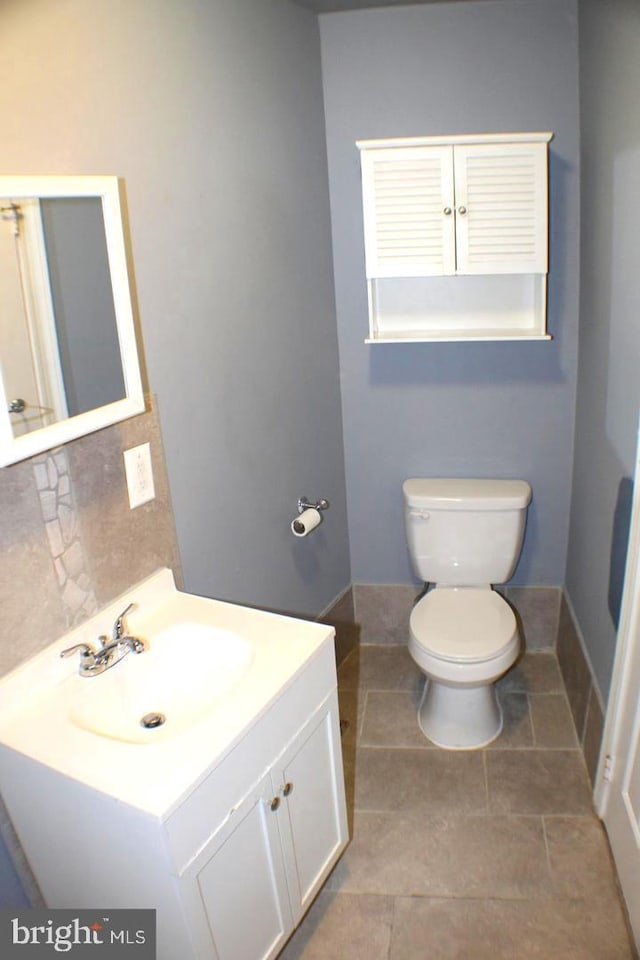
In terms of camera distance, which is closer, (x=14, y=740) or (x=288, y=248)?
(x=14, y=740)

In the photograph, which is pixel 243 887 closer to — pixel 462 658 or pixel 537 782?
pixel 462 658

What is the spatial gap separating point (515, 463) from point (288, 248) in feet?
3.89

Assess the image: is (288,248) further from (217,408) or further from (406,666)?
(406,666)

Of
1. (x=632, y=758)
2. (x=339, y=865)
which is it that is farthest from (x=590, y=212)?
(x=339, y=865)

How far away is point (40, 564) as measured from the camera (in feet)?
5.02

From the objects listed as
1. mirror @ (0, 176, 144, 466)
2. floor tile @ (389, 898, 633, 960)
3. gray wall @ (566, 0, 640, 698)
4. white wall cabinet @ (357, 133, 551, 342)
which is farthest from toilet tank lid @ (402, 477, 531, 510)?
mirror @ (0, 176, 144, 466)

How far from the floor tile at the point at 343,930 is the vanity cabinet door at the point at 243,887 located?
0.74 feet

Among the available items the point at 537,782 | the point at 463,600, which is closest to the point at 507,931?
the point at 537,782

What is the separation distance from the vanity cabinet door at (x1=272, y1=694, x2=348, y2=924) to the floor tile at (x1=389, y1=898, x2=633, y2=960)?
280 mm

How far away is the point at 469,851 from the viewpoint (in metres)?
2.12

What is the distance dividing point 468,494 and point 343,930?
1.45 m

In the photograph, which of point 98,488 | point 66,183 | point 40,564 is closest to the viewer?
point 66,183

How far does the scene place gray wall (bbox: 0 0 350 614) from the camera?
149 cm

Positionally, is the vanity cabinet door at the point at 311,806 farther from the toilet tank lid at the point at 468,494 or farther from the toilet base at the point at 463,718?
the toilet tank lid at the point at 468,494
